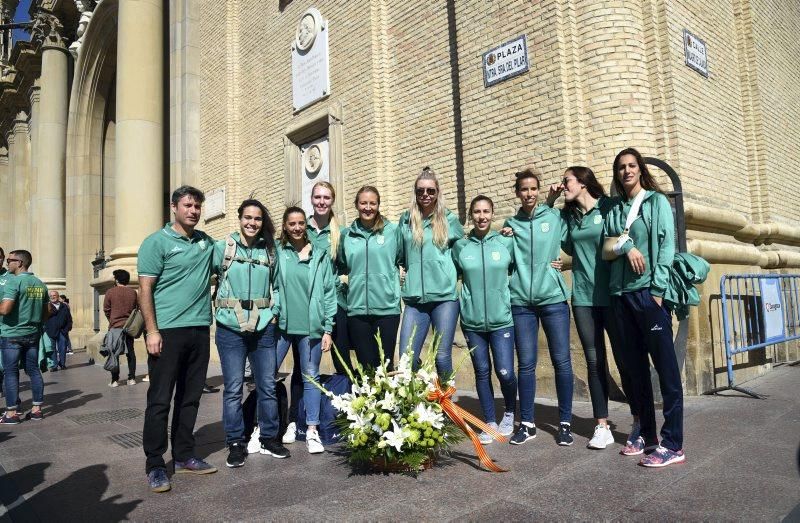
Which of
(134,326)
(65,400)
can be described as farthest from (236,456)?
(65,400)

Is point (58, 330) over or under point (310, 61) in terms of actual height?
under

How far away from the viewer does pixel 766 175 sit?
365 inches

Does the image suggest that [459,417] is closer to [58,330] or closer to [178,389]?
[178,389]

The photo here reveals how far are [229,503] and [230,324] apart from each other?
4.30ft

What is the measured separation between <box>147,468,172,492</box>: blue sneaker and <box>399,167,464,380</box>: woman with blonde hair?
190 centimetres

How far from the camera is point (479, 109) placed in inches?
324

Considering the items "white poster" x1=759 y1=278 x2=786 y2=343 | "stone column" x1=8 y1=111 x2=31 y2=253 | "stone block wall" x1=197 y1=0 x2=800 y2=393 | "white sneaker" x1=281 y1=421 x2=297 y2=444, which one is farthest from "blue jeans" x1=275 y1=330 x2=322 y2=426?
"stone column" x1=8 y1=111 x2=31 y2=253

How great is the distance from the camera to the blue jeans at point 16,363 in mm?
6801

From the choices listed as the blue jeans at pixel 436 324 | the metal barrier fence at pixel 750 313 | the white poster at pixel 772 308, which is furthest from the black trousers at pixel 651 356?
the white poster at pixel 772 308

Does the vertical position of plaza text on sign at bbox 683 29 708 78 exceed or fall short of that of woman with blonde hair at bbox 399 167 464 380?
it exceeds it

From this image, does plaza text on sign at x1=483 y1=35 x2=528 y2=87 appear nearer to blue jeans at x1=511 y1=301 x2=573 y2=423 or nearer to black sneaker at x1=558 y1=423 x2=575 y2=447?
blue jeans at x1=511 y1=301 x2=573 y2=423

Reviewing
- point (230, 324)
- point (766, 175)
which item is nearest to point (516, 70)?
point (766, 175)

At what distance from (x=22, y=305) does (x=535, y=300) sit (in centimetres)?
596

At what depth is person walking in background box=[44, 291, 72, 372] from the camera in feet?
44.9
